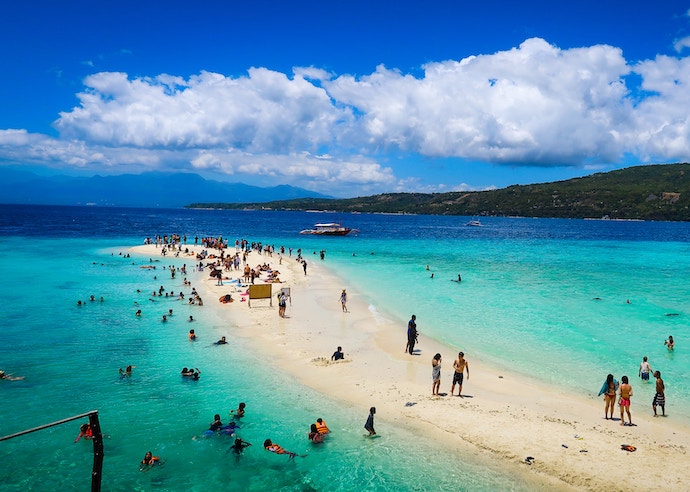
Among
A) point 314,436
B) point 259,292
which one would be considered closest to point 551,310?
point 259,292

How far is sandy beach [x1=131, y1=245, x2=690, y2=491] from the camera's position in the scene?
11.6m

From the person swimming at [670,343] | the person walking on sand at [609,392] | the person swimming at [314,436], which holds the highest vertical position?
the person walking on sand at [609,392]

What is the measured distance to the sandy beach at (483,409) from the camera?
11.6 meters

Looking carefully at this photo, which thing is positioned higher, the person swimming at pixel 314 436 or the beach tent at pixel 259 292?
the beach tent at pixel 259 292

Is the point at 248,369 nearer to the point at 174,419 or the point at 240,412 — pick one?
the point at 240,412

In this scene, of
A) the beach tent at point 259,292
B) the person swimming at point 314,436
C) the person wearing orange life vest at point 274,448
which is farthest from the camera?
the beach tent at point 259,292

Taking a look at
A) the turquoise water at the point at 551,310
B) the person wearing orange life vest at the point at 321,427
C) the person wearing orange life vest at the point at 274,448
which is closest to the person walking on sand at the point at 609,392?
the turquoise water at the point at 551,310

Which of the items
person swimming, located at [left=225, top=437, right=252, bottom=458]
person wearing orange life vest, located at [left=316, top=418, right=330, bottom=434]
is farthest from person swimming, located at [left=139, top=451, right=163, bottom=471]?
person wearing orange life vest, located at [left=316, top=418, right=330, bottom=434]

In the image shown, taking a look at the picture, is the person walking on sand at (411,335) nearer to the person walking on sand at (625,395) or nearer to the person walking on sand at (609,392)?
the person walking on sand at (609,392)

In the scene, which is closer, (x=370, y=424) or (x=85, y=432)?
(x=85, y=432)

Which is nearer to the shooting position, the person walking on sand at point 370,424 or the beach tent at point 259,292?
the person walking on sand at point 370,424

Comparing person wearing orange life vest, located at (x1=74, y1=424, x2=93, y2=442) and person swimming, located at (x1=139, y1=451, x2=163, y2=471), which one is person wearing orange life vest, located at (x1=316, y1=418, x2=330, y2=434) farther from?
person wearing orange life vest, located at (x1=74, y1=424, x2=93, y2=442)

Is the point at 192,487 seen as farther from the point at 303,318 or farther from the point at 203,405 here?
the point at 303,318

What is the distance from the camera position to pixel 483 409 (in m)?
15.2
